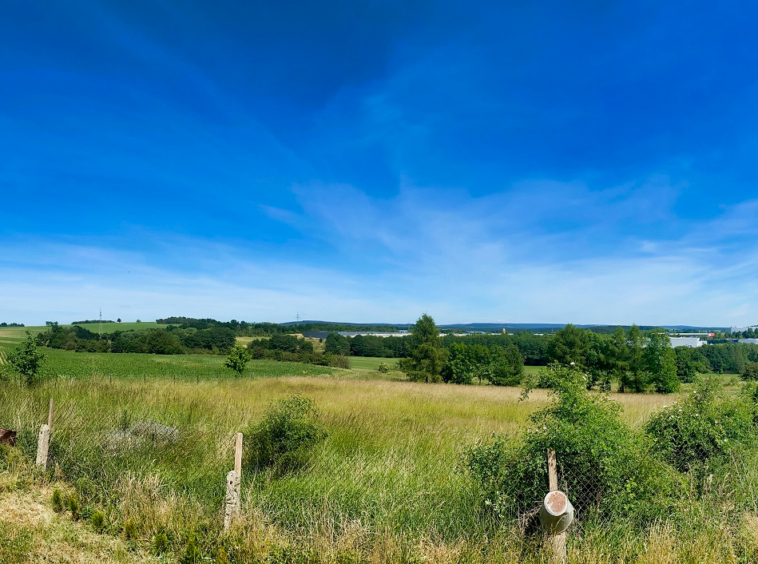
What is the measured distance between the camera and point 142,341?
Answer: 71000 mm

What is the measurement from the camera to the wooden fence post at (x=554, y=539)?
4164 millimetres

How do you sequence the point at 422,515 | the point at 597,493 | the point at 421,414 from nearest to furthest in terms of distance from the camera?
the point at 597,493
the point at 422,515
the point at 421,414

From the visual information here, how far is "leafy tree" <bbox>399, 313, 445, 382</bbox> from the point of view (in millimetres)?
48219

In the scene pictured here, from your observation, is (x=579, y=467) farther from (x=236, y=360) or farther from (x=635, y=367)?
(x=635, y=367)

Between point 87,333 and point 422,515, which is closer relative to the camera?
point 422,515

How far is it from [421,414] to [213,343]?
7860cm

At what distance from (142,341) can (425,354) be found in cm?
5152

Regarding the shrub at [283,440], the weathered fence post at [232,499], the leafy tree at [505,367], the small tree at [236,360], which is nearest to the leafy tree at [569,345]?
the leafy tree at [505,367]

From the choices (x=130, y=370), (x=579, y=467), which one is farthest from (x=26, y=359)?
(x=130, y=370)

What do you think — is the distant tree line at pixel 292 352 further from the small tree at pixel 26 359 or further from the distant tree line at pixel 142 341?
the small tree at pixel 26 359

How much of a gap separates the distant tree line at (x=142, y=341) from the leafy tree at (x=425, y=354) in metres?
38.2

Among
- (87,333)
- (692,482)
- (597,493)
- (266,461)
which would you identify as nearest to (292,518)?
(266,461)

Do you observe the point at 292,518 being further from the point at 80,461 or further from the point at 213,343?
the point at 213,343

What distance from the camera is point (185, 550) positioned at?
4574 millimetres
